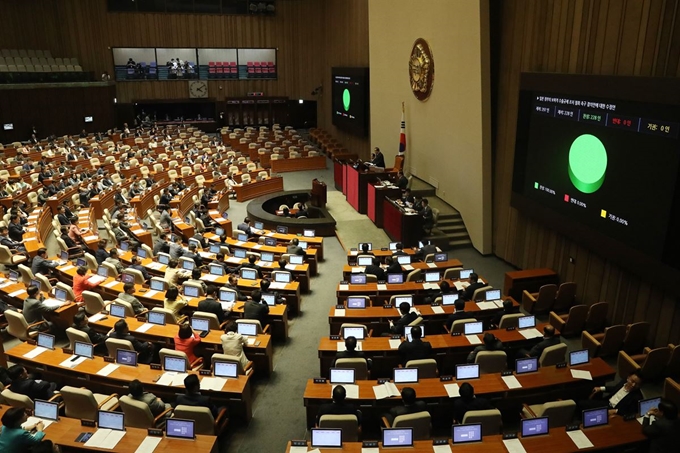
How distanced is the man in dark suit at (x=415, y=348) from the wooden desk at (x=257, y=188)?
12.8 metres

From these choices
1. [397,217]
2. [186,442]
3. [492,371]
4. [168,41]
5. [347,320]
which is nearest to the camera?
[186,442]

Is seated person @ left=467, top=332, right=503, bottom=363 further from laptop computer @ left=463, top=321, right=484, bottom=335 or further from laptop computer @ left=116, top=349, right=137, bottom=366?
laptop computer @ left=116, top=349, right=137, bottom=366

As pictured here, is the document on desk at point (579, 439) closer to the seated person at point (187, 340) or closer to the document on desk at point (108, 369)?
the seated person at point (187, 340)

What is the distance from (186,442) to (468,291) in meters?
5.74

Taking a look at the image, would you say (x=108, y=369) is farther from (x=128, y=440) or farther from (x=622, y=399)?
(x=622, y=399)

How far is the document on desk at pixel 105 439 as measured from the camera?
17.7 ft

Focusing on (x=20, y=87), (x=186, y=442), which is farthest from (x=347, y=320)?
(x=20, y=87)

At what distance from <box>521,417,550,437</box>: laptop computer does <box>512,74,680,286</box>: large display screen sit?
3.78 metres

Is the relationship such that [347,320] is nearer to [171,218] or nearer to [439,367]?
[439,367]

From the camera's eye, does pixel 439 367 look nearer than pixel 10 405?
No

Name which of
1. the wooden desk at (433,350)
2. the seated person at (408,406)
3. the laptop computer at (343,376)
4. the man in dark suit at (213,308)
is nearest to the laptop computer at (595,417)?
the seated person at (408,406)

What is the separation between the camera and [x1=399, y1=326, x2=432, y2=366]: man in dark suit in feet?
23.3

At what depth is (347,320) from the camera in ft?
28.5

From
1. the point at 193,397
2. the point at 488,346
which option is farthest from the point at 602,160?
the point at 193,397
